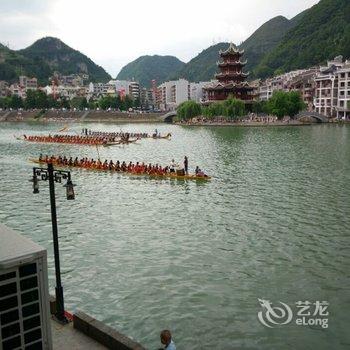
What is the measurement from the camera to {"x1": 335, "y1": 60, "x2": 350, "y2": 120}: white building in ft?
424

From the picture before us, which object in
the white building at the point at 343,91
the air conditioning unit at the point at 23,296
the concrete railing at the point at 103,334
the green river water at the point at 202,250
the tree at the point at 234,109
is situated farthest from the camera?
the white building at the point at 343,91

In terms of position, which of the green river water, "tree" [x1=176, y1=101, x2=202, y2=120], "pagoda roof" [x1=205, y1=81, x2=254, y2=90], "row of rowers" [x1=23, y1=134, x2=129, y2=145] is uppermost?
"pagoda roof" [x1=205, y1=81, x2=254, y2=90]

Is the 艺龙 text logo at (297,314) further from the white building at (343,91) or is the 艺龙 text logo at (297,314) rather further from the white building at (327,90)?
the white building at (327,90)

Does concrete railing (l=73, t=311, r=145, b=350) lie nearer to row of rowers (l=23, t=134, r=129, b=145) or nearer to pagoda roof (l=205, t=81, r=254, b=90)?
row of rowers (l=23, t=134, r=129, b=145)

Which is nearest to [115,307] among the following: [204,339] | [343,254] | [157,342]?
[157,342]

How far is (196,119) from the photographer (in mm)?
137375

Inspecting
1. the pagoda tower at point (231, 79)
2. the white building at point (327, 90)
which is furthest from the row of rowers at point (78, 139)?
the white building at point (327, 90)

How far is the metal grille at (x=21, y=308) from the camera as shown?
8.80 meters

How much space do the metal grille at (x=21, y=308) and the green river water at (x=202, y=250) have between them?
4.54m

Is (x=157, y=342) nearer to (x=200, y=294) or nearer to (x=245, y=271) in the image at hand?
(x=200, y=294)

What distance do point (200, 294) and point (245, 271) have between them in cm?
276

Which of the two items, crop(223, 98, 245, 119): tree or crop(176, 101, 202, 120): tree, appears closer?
crop(223, 98, 245, 119): tree

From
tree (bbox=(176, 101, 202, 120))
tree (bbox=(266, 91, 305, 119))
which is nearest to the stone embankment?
tree (bbox=(176, 101, 202, 120))

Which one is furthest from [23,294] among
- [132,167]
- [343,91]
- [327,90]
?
[327,90]
